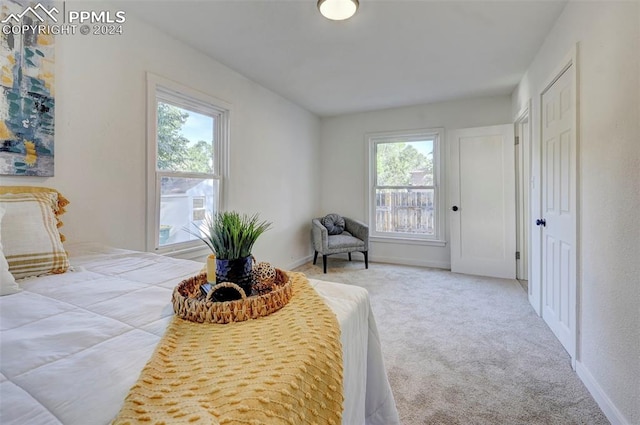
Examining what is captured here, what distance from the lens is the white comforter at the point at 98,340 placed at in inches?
20.7

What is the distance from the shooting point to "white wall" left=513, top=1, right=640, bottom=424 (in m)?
1.33

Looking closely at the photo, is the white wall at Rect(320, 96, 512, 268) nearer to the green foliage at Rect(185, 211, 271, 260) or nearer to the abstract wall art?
the abstract wall art

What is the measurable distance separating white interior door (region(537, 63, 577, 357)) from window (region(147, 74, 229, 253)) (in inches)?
115

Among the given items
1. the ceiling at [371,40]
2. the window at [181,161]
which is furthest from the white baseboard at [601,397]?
the window at [181,161]

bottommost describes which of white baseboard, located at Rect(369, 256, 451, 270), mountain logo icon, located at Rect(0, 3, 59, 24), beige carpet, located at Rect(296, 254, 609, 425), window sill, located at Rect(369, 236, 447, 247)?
beige carpet, located at Rect(296, 254, 609, 425)

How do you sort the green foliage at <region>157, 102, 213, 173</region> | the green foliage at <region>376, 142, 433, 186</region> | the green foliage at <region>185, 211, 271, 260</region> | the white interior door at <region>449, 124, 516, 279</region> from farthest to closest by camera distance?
the green foliage at <region>376, 142, 433, 186</region> → the white interior door at <region>449, 124, 516, 279</region> → the green foliage at <region>157, 102, 213, 173</region> → the green foliage at <region>185, 211, 271, 260</region>

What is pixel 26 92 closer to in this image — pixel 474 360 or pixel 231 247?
pixel 231 247

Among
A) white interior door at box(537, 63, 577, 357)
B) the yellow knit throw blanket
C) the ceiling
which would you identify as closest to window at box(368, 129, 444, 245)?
the ceiling

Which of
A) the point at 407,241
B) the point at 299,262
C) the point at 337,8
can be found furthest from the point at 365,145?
the point at 337,8

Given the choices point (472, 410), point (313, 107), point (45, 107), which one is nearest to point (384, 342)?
point (472, 410)

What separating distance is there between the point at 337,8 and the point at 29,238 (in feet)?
7.06

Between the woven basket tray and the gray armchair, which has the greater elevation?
the woven basket tray

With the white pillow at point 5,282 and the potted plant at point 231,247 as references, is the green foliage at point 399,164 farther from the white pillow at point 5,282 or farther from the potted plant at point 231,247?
the white pillow at point 5,282

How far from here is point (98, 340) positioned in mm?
731
